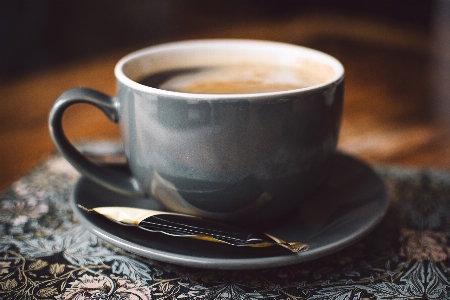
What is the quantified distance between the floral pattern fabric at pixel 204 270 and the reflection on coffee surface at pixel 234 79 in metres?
0.19

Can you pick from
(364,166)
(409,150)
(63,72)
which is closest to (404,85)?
(409,150)

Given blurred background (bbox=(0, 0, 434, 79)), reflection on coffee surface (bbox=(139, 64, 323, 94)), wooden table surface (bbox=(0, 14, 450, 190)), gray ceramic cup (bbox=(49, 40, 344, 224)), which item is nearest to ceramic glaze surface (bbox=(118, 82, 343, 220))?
gray ceramic cup (bbox=(49, 40, 344, 224))

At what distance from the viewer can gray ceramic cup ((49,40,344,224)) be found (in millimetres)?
361

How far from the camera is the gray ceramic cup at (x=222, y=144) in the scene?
0.36 m

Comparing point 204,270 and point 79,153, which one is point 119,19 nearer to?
point 79,153

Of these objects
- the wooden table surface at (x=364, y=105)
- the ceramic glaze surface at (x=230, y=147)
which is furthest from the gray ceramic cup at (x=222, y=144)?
the wooden table surface at (x=364, y=105)

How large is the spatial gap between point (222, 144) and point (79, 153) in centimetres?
18

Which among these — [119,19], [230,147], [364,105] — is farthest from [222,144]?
[119,19]

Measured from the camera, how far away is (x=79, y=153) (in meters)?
0.46

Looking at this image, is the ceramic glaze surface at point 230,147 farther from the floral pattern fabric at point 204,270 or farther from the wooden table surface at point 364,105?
the wooden table surface at point 364,105

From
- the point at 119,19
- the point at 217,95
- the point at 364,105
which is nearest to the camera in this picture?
the point at 217,95

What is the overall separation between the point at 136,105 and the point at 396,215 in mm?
309

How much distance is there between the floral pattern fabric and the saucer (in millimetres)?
26

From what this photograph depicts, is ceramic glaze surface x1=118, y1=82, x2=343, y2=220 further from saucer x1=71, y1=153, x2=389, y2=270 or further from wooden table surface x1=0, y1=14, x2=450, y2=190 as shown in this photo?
wooden table surface x1=0, y1=14, x2=450, y2=190
